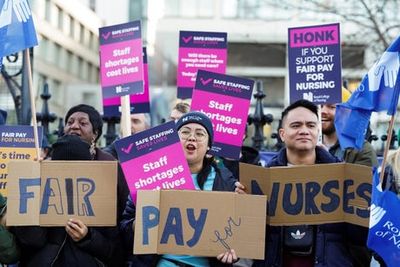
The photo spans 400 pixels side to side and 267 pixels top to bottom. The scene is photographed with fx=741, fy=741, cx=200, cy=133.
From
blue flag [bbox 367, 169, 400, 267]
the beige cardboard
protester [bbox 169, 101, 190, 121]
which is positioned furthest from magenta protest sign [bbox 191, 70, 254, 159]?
blue flag [bbox 367, 169, 400, 267]

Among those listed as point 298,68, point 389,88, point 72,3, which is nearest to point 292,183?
point 389,88

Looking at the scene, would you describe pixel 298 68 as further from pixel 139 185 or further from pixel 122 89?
pixel 139 185

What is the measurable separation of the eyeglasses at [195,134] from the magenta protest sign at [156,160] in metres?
0.22

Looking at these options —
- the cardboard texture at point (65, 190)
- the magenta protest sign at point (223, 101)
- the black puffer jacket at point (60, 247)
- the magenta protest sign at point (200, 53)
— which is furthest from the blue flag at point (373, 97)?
the magenta protest sign at point (200, 53)

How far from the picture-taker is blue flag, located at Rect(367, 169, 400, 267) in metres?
4.12

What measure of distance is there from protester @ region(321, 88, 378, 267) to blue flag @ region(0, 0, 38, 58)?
2424mm

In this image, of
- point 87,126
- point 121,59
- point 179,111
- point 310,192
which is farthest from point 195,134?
point 121,59

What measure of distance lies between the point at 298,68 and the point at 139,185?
2234 mm

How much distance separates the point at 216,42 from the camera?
7.19 m

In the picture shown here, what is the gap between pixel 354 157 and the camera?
5.45 m

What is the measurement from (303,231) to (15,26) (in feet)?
7.92

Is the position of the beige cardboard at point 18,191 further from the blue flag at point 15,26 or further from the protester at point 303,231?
the protester at point 303,231

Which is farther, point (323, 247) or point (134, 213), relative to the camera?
point (134, 213)

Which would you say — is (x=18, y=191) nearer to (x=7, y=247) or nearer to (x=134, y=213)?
(x=7, y=247)
